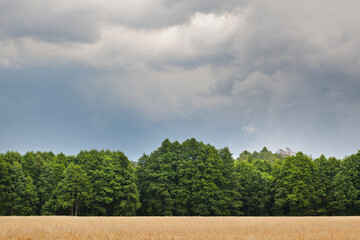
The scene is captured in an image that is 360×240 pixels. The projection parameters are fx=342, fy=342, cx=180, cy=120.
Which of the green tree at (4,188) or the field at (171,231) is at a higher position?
the green tree at (4,188)

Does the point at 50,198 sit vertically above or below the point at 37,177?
below

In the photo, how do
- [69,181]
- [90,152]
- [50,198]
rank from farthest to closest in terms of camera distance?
1. [90,152]
2. [50,198]
3. [69,181]

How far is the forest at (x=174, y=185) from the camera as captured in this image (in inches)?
2948

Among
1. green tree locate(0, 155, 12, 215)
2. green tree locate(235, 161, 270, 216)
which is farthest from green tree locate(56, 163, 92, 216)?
green tree locate(235, 161, 270, 216)

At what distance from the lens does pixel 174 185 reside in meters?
77.0

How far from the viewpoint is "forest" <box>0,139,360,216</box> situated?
246 ft

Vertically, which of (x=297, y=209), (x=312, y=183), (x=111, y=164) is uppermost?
(x=111, y=164)

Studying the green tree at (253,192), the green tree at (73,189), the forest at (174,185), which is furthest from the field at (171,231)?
the green tree at (253,192)

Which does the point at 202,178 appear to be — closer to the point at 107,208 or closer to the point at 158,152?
the point at 158,152

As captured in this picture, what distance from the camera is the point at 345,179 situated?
79750 mm

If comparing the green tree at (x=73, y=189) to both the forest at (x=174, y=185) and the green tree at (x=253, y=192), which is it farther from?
the green tree at (x=253, y=192)

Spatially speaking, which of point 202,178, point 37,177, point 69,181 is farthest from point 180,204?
point 37,177

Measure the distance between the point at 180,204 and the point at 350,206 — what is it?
39486 millimetres

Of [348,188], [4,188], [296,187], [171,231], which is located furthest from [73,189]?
[348,188]
